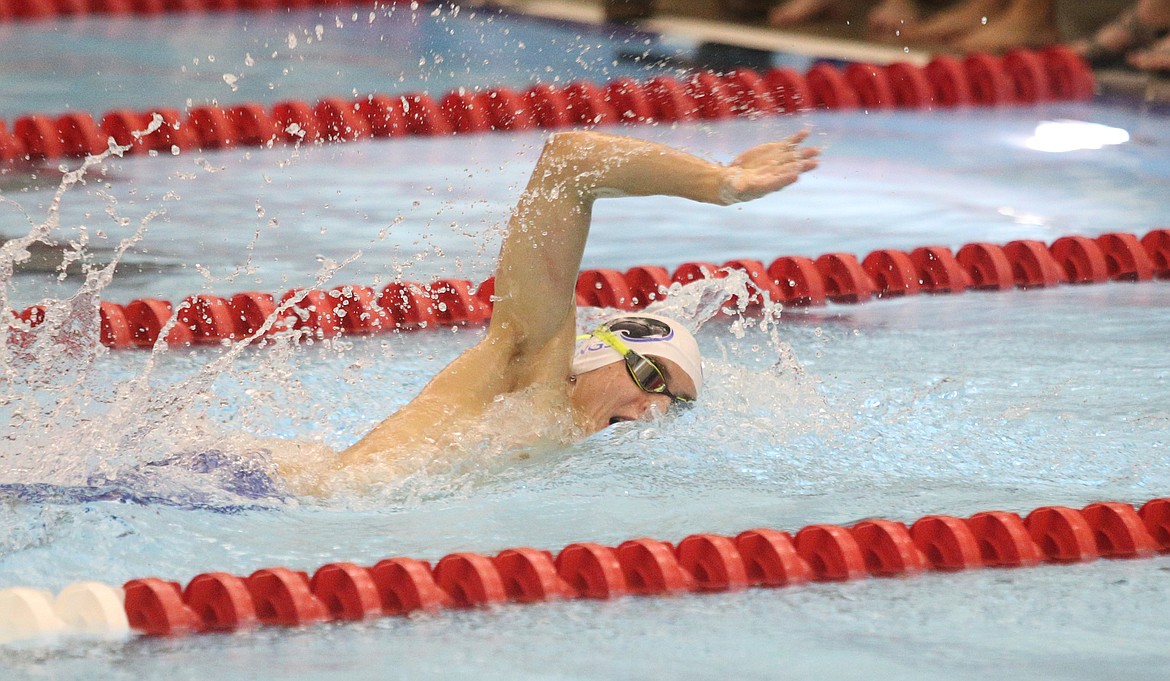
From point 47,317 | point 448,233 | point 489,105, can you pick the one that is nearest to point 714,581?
point 47,317

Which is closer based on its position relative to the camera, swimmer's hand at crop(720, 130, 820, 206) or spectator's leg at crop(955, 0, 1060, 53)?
swimmer's hand at crop(720, 130, 820, 206)

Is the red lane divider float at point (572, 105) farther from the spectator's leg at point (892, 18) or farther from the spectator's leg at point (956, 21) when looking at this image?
the spectator's leg at point (892, 18)

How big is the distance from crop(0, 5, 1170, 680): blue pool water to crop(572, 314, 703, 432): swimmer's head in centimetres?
12

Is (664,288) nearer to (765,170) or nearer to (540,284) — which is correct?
(540,284)

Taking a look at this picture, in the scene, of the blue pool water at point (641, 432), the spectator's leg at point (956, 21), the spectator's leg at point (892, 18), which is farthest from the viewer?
the spectator's leg at point (892, 18)

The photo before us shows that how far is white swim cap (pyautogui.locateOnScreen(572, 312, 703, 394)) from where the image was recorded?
115 inches

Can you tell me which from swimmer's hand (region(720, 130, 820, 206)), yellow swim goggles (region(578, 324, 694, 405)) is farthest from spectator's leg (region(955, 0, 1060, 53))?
swimmer's hand (region(720, 130, 820, 206))

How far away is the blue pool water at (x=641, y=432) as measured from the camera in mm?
2348

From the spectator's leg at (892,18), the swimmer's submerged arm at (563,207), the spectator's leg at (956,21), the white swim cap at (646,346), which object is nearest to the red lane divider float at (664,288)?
the white swim cap at (646,346)

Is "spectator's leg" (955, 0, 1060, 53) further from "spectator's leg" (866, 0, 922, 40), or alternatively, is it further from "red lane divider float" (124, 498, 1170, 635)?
"red lane divider float" (124, 498, 1170, 635)

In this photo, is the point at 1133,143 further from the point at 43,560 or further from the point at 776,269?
the point at 43,560

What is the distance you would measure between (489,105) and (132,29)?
292 centimetres

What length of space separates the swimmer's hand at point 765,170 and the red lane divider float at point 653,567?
0.57m

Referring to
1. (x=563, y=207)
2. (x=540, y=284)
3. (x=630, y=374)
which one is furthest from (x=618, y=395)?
(x=563, y=207)
